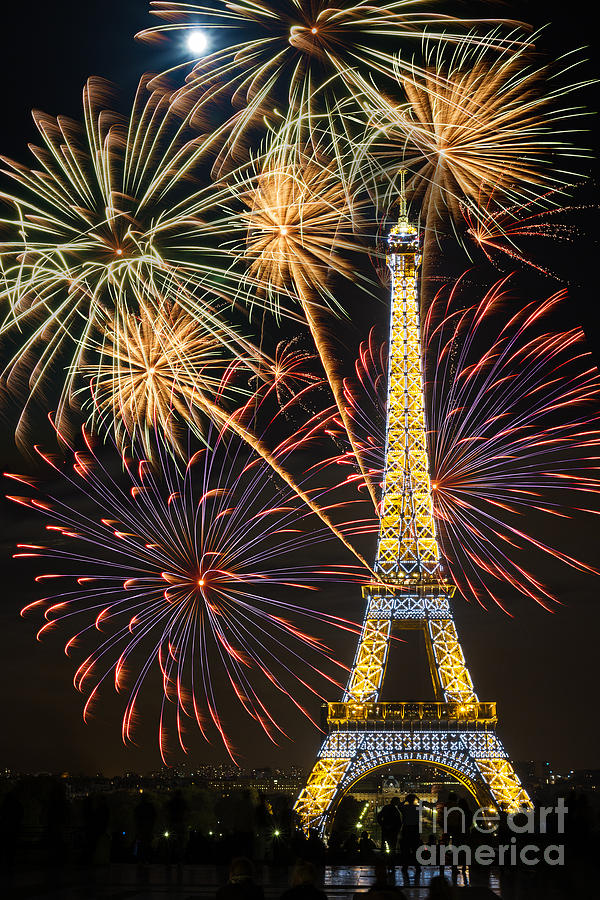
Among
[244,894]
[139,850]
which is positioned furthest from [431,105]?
[244,894]

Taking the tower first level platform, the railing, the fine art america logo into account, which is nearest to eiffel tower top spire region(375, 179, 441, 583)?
the tower first level platform

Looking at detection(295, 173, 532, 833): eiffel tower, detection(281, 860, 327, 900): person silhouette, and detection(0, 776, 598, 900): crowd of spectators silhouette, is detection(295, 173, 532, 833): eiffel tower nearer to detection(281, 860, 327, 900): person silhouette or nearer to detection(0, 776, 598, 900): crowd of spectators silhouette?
detection(0, 776, 598, 900): crowd of spectators silhouette

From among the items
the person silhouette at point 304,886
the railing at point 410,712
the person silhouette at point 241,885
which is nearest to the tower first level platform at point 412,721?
the railing at point 410,712

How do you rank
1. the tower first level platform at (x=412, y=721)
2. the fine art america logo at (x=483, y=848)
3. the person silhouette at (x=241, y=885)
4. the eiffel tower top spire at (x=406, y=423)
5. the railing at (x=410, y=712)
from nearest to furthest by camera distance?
the person silhouette at (x=241, y=885)
the fine art america logo at (x=483, y=848)
the tower first level platform at (x=412, y=721)
the railing at (x=410, y=712)
the eiffel tower top spire at (x=406, y=423)

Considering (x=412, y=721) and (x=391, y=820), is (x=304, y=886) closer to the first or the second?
(x=391, y=820)

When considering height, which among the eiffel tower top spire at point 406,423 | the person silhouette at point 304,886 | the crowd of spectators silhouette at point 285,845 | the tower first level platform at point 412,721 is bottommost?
the person silhouette at point 304,886

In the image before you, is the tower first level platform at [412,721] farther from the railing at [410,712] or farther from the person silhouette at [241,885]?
the person silhouette at [241,885]

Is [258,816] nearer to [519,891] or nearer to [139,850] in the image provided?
[139,850]
